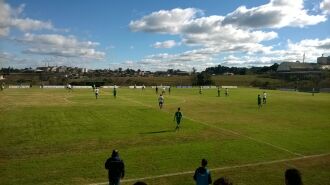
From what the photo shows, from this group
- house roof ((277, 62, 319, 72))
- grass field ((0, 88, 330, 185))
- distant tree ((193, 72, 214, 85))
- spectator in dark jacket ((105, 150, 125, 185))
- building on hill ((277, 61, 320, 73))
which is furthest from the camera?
house roof ((277, 62, 319, 72))

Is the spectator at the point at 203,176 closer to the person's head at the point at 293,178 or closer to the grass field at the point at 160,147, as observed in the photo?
the grass field at the point at 160,147

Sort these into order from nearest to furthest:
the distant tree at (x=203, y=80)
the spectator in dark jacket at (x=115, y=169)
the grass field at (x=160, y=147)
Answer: the spectator in dark jacket at (x=115, y=169), the grass field at (x=160, y=147), the distant tree at (x=203, y=80)

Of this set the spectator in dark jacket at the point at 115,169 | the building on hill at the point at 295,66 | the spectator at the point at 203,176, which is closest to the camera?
the spectator at the point at 203,176

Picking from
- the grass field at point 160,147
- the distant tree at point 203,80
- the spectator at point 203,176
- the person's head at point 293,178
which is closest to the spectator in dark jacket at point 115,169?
the grass field at point 160,147

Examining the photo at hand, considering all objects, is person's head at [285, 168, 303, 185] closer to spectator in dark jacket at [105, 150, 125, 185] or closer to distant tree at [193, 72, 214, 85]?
Result: spectator in dark jacket at [105, 150, 125, 185]

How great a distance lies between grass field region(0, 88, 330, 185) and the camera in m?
17.2

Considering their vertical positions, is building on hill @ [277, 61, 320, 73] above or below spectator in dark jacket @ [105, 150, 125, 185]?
above

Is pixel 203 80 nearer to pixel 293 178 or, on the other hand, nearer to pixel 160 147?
pixel 160 147

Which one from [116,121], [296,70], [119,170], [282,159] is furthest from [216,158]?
[296,70]

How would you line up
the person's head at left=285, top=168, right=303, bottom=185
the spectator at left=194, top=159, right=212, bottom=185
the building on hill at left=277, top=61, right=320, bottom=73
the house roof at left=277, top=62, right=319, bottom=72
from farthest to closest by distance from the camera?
1. the house roof at left=277, top=62, right=319, bottom=72
2. the building on hill at left=277, top=61, right=320, bottom=73
3. the spectator at left=194, top=159, right=212, bottom=185
4. the person's head at left=285, top=168, right=303, bottom=185

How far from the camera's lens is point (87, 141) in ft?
79.2

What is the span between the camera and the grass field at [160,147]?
17.2 m

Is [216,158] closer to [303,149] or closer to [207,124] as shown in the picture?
[303,149]

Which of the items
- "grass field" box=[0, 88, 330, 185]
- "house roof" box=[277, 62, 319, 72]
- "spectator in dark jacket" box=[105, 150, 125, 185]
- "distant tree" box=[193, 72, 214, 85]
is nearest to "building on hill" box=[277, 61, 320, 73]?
"house roof" box=[277, 62, 319, 72]
